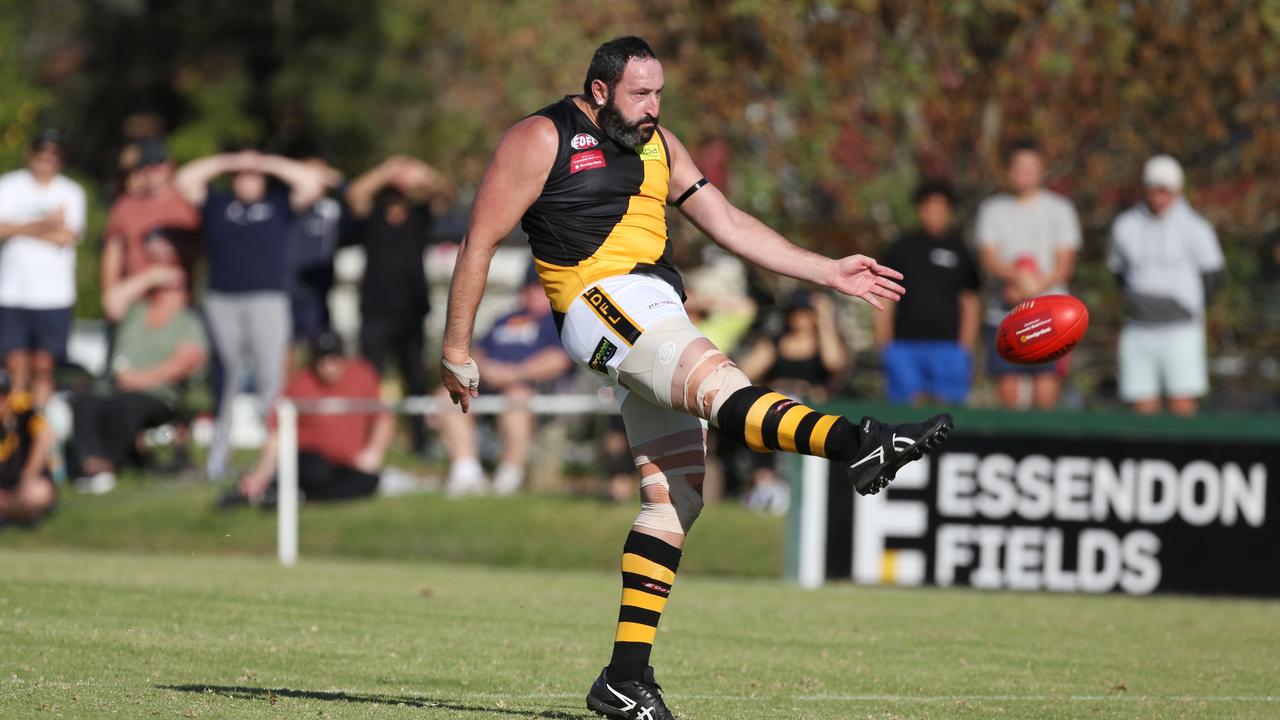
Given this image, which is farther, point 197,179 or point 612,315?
point 197,179

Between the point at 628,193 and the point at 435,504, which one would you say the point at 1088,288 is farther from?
the point at 628,193

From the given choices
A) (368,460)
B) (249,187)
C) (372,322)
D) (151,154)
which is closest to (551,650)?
(368,460)

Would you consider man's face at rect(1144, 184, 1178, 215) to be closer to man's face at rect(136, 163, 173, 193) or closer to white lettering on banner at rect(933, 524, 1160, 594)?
white lettering on banner at rect(933, 524, 1160, 594)

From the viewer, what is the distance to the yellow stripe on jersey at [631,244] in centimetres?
685

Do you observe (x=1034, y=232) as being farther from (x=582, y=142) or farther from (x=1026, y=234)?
(x=582, y=142)

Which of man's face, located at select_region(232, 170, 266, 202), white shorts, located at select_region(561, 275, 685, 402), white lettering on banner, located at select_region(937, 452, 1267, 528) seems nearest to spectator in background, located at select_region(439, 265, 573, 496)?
man's face, located at select_region(232, 170, 266, 202)

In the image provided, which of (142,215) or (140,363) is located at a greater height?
(142,215)

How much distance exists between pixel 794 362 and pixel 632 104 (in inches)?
339

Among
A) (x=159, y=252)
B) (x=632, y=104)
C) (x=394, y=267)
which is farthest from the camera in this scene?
(x=159, y=252)

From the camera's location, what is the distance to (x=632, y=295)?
22.2 feet

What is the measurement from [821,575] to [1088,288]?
19.7 feet

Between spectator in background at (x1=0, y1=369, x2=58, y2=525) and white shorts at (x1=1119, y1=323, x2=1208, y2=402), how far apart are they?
8322 millimetres

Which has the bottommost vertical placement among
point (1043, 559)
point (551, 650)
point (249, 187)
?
point (551, 650)

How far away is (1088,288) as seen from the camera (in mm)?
17828
